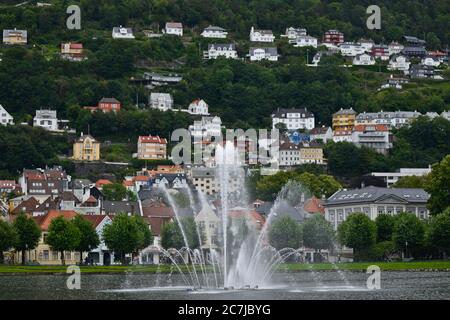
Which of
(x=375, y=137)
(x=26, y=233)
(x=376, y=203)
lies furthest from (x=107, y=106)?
(x=26, y=233)

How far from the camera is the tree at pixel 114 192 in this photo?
149 m

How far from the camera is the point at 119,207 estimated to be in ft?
433

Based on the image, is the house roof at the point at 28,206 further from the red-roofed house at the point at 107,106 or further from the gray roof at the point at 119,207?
the red-roofed house at the point at 107,106

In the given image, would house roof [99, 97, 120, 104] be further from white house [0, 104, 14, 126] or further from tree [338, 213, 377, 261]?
tree [338, 213, 377, 261]

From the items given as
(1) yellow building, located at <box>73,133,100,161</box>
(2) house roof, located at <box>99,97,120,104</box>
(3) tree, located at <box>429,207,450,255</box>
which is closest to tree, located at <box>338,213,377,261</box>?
(3) tree, located at <box>429,207,450,255</box>

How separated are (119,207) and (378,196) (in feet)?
82.3

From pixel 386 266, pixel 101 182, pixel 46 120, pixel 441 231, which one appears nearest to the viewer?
pixel 386 266

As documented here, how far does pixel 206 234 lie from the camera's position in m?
116

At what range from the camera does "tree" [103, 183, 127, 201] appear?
149 metres

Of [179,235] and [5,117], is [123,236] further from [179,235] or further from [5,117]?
[5,117]

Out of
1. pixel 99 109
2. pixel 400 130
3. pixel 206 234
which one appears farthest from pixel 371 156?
pixel 206 234

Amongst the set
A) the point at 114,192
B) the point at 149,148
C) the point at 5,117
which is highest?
the point at 5,117

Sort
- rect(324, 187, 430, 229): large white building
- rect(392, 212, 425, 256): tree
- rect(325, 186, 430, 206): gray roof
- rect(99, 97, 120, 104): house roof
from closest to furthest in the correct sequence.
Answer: rect(392, 212, 425, 256): tree, rect(324, 187, 430, 229): large white building, rect(325, 186, 430, 206): gray roof, rect(99, 97, 120, 104): house roof

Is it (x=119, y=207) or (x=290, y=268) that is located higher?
(x=119, y=207)
